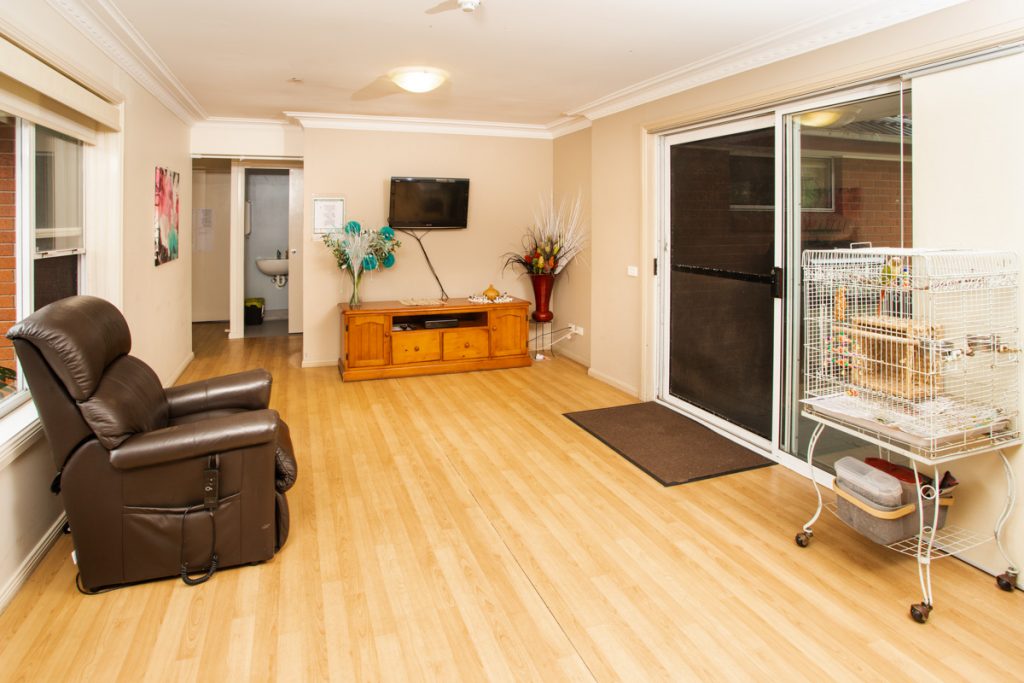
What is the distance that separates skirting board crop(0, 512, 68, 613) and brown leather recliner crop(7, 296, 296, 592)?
0.25 meters

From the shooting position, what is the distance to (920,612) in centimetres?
229

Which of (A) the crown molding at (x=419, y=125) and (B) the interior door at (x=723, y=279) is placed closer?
(B) the interior door at (x=723, y=279)

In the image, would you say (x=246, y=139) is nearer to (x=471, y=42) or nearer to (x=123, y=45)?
(x=123, y=45)

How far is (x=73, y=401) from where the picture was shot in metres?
2.33

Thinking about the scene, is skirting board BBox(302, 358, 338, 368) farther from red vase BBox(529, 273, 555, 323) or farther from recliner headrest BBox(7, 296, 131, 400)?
recliner headrest BBox(7, 296, 131, 400)

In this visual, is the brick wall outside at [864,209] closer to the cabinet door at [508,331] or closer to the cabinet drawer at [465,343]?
the cabinet door at [508,331]

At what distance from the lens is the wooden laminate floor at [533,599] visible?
209cm

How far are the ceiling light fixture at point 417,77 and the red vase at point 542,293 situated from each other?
251 cm

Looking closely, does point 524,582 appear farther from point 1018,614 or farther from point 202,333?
point 202,333

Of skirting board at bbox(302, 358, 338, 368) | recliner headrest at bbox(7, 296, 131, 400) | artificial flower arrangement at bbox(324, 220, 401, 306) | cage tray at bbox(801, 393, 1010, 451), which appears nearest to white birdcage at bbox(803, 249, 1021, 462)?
cage tray at bbox(801, 393, 1010, 451)

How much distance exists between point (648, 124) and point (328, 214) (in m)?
3.22

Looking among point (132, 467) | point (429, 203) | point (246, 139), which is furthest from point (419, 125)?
point (132, 467)

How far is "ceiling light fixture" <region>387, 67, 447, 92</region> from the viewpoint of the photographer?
4321 millimetres

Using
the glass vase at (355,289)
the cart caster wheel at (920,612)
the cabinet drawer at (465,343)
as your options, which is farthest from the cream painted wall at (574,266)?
the cart caster wheel at (920,612)
